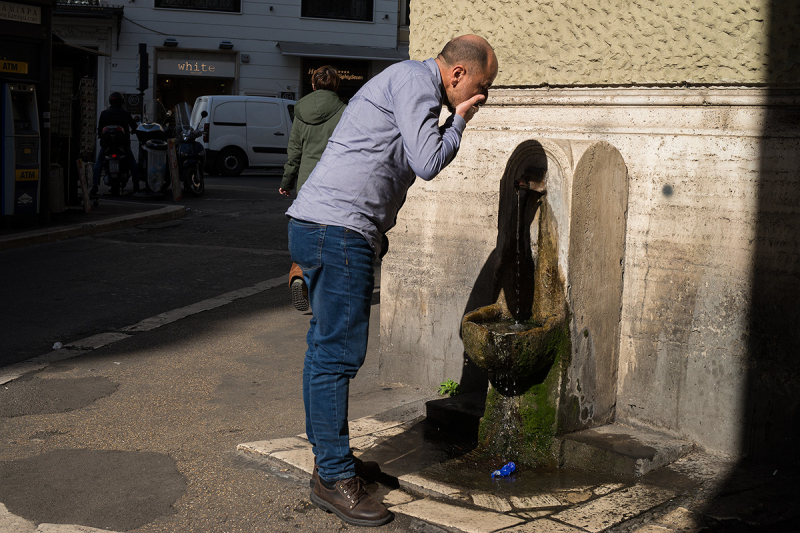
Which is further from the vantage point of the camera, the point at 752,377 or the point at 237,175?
the point at 237,175

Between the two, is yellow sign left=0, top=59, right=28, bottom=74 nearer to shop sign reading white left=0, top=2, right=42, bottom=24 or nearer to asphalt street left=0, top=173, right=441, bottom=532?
shop sign reading white left=0, top=2, right=42, bottom=24

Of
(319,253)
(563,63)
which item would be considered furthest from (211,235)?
(319,253)

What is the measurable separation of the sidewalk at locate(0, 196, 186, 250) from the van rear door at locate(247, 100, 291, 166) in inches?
284

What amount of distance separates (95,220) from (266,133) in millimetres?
10549

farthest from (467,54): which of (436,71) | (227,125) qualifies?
(227,125)

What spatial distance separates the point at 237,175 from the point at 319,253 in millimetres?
19153

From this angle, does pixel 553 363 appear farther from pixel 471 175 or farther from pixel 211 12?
pixel 211 12

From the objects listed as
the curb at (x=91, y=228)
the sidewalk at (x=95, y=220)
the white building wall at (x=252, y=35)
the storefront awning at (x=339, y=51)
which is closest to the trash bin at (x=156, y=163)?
the sidewalk at (x=95, y=220)

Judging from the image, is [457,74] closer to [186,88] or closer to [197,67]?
[197,67]

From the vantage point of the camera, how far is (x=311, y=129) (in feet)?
21.9

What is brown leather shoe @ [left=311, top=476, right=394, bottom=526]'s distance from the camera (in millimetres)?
3152

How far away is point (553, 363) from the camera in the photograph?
3.77 metres

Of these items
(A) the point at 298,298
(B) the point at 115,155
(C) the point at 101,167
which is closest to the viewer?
(A) the point at 298,298

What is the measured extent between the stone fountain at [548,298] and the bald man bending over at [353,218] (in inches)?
25.2
